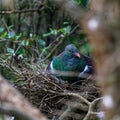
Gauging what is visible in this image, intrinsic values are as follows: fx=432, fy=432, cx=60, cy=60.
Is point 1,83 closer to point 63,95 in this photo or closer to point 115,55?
point 115,55

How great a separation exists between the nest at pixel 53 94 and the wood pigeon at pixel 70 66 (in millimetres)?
185

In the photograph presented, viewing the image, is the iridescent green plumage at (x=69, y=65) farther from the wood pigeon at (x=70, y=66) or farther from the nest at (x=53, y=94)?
the nest at (x=53, y=94)

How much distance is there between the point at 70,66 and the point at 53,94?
512 millimetres

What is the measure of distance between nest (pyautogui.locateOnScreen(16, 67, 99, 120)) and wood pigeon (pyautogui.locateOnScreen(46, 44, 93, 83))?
7.3 inches

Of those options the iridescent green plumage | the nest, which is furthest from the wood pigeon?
the nest

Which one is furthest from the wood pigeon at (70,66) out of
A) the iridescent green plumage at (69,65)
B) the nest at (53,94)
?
the nest at (53,94)

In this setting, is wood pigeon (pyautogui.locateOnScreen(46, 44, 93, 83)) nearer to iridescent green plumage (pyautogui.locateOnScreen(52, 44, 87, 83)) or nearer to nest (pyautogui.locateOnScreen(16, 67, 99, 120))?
iridescent green plumage (pyautogui.locateOnScreen(52, 44, 87, 83))

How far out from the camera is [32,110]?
0.58m

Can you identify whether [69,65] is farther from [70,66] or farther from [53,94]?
[53,94]

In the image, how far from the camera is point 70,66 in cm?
282

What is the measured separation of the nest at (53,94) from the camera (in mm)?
2199

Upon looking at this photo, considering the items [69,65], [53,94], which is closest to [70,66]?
[69,65]

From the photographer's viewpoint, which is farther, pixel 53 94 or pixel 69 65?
pixel 69 65

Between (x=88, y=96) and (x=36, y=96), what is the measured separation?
286mm
